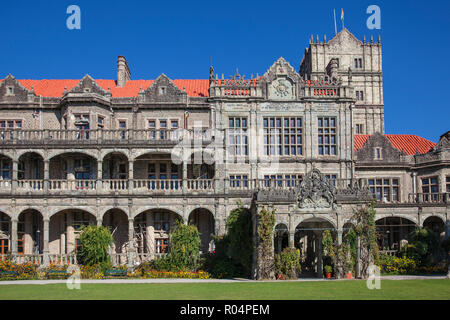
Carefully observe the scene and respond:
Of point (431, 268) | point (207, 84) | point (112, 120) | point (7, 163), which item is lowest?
point (431, 268)

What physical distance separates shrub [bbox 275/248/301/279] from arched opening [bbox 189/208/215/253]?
9.72 meters

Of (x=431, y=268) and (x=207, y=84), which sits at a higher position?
(x=207, y=84)

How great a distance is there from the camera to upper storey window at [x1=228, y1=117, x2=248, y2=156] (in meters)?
35.2

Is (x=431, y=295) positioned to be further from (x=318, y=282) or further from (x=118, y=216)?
(x=118, y=216)

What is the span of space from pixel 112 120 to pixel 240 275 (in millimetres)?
14840

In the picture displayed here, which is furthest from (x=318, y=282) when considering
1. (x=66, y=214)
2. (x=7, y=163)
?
(x=7, y=163)

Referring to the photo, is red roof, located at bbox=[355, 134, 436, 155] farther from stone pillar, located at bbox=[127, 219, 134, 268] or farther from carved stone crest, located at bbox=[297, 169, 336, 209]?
stone pillar, located at bbox=[127, 219, 134, 268]

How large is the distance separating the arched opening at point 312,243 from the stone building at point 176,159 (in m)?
0.25

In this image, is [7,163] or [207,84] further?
[207,84]

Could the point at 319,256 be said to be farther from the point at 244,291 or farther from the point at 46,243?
the point at 46,243

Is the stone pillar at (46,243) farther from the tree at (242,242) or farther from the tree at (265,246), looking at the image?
the tree at (265,246)
